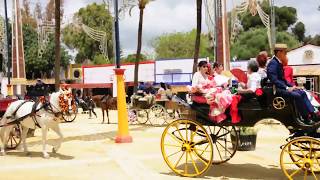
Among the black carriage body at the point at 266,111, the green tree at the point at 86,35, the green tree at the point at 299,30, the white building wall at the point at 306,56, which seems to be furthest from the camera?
the green tree at the point at 299,30

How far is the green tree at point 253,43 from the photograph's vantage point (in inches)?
2490

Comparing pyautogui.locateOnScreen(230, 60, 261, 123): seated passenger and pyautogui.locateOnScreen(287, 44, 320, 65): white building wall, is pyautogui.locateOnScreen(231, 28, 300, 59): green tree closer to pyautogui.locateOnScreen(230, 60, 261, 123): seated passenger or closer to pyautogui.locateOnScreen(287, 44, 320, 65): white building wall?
pyautogui.locateOnScreen(287, 44, 320, 65): white building wall

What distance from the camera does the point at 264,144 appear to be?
45.1 feet

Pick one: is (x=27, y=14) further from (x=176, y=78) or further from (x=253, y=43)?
(x=253, y=43)

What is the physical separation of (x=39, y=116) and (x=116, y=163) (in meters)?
2.33

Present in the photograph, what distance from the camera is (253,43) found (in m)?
64.4

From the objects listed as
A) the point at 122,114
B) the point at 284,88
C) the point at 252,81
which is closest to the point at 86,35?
the point at 122,114

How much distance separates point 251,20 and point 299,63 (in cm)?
3632

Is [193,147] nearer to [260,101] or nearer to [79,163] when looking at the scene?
[260,101]

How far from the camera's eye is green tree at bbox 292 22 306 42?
77062mm

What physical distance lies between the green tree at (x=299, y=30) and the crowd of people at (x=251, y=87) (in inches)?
2789

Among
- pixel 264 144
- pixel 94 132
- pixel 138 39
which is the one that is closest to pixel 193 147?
pixel 264 144

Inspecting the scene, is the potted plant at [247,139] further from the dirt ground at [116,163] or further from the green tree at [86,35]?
the green tree at [86,35]

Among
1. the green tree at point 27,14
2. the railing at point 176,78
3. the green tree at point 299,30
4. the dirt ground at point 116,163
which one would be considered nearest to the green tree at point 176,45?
the green tree at point 299,30
